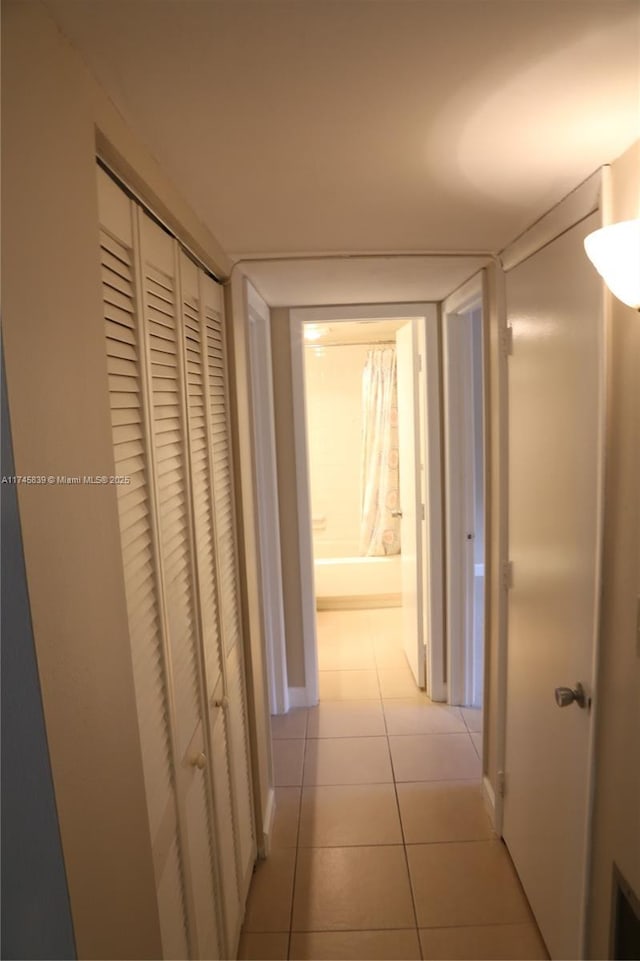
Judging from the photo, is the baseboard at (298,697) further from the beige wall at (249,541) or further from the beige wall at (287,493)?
the beige wall at (249,541)

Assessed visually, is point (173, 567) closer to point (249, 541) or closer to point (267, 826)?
point (249, 541)

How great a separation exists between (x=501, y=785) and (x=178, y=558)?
1.61 metres

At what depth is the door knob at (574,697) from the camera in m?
1.35

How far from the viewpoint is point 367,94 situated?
855 millimetres

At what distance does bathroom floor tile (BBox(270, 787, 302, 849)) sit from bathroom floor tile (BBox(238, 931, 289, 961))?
36 cm

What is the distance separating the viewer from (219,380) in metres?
1.73

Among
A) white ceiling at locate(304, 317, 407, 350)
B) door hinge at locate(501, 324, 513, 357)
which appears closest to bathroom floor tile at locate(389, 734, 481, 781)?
door hinge at locate(501, 324, 513, 357)

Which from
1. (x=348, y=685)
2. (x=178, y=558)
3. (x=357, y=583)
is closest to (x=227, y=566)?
(x=178, y=558)

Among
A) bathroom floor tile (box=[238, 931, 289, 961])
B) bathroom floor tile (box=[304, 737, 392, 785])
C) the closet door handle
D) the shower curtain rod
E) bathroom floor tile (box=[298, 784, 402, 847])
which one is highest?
the shower curtain rod

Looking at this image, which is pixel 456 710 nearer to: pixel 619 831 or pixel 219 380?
pixel 619 831

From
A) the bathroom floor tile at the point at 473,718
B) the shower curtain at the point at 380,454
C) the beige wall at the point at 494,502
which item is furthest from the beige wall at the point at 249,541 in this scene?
the shower curtain at the point at 380,454

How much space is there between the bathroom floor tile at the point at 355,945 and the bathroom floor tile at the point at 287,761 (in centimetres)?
72

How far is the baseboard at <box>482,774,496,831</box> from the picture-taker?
2.13 meters

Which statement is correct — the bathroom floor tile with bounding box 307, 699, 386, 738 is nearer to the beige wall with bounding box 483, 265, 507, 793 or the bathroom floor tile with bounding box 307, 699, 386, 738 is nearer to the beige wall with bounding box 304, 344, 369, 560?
the beige wall with bounding box 483, 265, 507, 793
